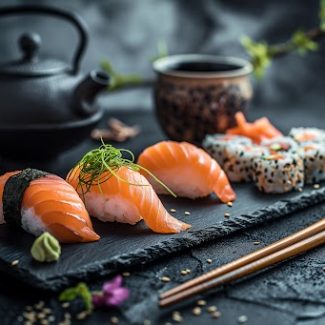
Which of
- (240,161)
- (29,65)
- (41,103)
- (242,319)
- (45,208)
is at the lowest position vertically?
(242,319)

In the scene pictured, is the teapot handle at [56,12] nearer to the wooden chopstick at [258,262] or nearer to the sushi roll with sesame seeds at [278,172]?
the sushi roll with sesame seeds at [278,172]

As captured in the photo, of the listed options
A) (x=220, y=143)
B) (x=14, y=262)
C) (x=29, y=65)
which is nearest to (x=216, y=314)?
(x=14, y=262)

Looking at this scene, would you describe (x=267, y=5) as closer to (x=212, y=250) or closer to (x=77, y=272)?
(x=212, y=250)

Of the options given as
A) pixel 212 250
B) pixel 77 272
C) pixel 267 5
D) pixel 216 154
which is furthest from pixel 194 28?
→ pixel 77 272

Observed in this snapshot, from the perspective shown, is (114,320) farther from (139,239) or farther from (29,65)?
(29,65)

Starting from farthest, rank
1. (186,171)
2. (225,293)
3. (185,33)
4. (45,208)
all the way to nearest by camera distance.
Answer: (185,33), (186,171), (45,208), (225,293)

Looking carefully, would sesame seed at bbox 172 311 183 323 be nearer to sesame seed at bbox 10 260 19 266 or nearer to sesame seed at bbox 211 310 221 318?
sesame seed at bbox 211 310 221 318

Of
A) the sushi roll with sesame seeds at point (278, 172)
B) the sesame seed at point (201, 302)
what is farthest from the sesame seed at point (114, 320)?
the sushi roll with sesame seeds at point (278, 172)
